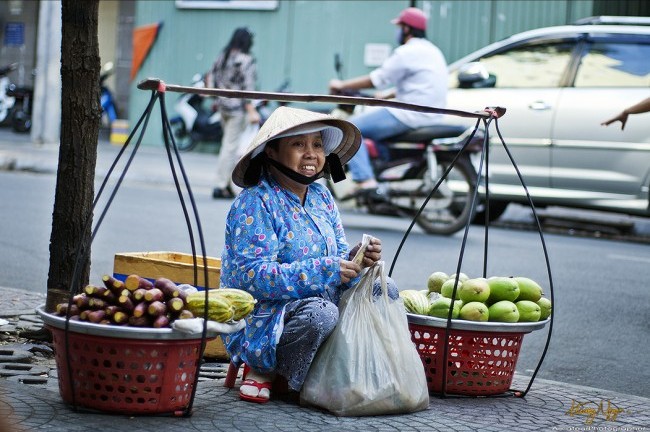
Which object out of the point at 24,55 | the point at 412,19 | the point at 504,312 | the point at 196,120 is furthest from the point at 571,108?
the point at 24,55

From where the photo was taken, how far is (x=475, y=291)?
4559mm

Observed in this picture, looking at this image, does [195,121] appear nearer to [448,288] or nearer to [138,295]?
[448,288]

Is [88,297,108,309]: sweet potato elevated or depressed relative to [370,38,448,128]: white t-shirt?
depressed

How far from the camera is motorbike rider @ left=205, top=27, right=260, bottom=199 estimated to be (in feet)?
42.6

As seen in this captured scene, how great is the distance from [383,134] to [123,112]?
13092mm

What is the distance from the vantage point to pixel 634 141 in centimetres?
1073

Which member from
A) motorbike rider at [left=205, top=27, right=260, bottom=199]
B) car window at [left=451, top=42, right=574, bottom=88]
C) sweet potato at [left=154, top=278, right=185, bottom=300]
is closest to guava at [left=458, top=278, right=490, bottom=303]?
sweet potato at [left=154, top=278, right=185, bottom=300]

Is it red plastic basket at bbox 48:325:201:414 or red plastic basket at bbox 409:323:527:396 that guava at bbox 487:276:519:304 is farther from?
red plastic basket at bbox 48:325:201:414

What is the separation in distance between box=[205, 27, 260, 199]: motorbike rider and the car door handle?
3.27 meters

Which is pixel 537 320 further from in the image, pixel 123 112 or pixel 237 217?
pixel 123 112

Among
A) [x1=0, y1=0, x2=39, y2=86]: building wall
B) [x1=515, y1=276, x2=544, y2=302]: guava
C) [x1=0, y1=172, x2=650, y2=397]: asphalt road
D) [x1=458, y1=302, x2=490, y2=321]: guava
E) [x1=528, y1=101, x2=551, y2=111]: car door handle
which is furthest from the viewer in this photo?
[x1=0, y1=0, x2=39, y2=86]: building wall

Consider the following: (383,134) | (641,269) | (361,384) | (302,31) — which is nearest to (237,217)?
(361,384)

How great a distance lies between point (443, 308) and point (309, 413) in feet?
2.51

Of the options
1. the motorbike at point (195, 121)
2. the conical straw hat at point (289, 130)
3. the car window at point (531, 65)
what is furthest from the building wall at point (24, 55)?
the conical straw hat at point (289, 130)
